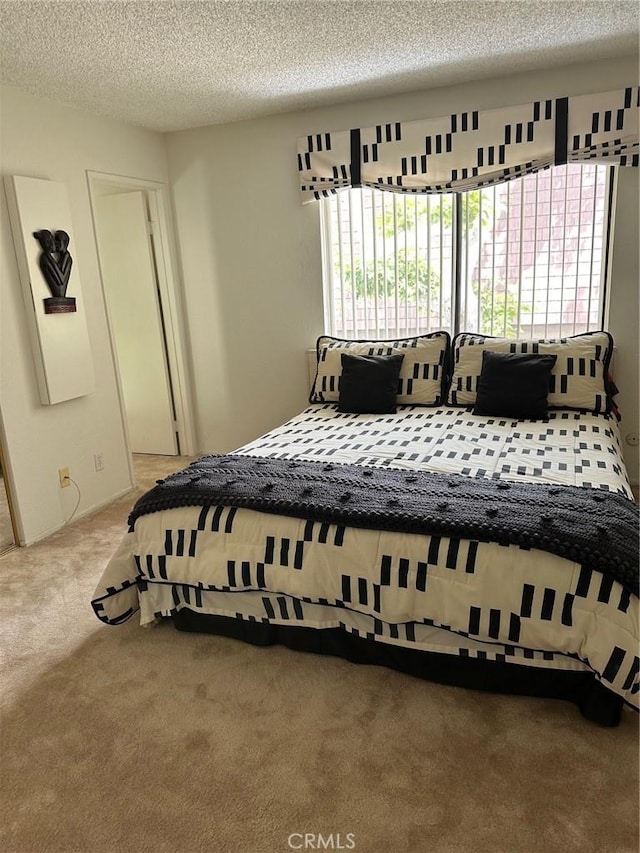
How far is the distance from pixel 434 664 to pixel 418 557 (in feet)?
1.29

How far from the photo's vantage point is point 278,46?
2738mm

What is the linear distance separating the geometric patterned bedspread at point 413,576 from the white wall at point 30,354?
1269 mm

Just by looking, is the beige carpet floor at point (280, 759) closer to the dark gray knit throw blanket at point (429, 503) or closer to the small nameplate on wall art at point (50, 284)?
the dark gray knit throw blanket at point (429, 503)

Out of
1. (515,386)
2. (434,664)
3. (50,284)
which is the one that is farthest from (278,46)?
(434,664)

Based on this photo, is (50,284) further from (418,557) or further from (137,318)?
(418,557)

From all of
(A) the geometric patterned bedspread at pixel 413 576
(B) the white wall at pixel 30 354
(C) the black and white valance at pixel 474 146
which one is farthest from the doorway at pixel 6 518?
(C) the black and white valance at pixel 474 146

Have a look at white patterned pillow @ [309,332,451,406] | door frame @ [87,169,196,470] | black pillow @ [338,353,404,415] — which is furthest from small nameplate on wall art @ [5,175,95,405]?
black pillow @ [338,353,404,415]

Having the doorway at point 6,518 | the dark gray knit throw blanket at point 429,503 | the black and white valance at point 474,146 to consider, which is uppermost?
the black and white valance at point 474,146

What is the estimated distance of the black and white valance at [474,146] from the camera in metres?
3.15

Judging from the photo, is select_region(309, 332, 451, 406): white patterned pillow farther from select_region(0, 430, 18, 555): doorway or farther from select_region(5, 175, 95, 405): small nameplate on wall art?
select_region(0, 430, 18, 555): doorway

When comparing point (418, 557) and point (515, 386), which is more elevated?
point (515, 386)

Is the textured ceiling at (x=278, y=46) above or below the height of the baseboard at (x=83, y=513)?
above

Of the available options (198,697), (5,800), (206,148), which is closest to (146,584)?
(198,697)

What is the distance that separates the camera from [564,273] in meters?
3.54
